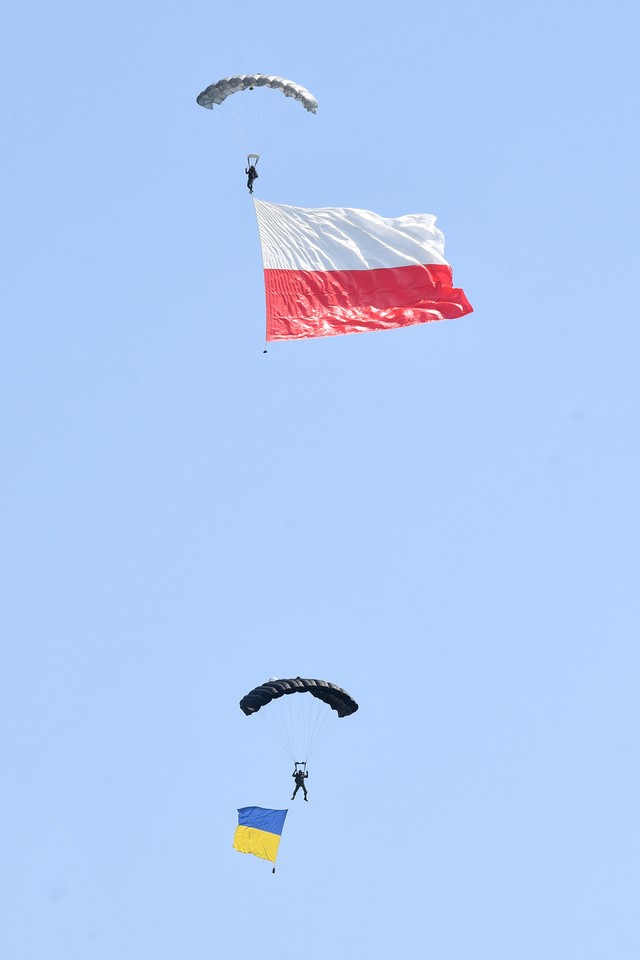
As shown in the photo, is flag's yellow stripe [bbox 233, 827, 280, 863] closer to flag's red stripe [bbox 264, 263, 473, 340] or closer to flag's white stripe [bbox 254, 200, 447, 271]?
flag's red stripe [bbox 264, 263, 473, 340]

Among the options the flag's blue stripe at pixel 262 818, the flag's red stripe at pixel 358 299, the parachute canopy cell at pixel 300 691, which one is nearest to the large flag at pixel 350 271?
the flag's red stripe at pixel 358 299

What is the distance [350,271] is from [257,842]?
13953 millimetres

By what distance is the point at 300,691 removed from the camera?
A: 44.2 metres

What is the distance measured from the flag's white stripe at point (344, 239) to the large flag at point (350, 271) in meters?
0.02

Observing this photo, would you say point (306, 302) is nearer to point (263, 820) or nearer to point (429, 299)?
point (429, 299)

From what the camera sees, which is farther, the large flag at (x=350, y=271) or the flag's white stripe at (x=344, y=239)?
the flag's white stripe at (x=344, y=239)

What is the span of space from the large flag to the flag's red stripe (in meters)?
0.02

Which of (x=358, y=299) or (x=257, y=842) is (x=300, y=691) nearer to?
(x=257, y=842)

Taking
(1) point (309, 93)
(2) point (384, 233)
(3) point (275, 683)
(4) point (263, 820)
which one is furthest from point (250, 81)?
(4) point (263, 820)

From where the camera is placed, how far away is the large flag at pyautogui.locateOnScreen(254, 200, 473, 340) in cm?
4453

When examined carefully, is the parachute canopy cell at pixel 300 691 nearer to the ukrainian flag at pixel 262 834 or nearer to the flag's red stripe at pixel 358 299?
the ukrainian flag at pixel 262 834

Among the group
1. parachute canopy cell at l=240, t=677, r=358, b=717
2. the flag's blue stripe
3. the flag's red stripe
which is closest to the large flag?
the flag's red stripe

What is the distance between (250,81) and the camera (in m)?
43.8

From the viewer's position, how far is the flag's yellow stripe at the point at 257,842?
48.8m
